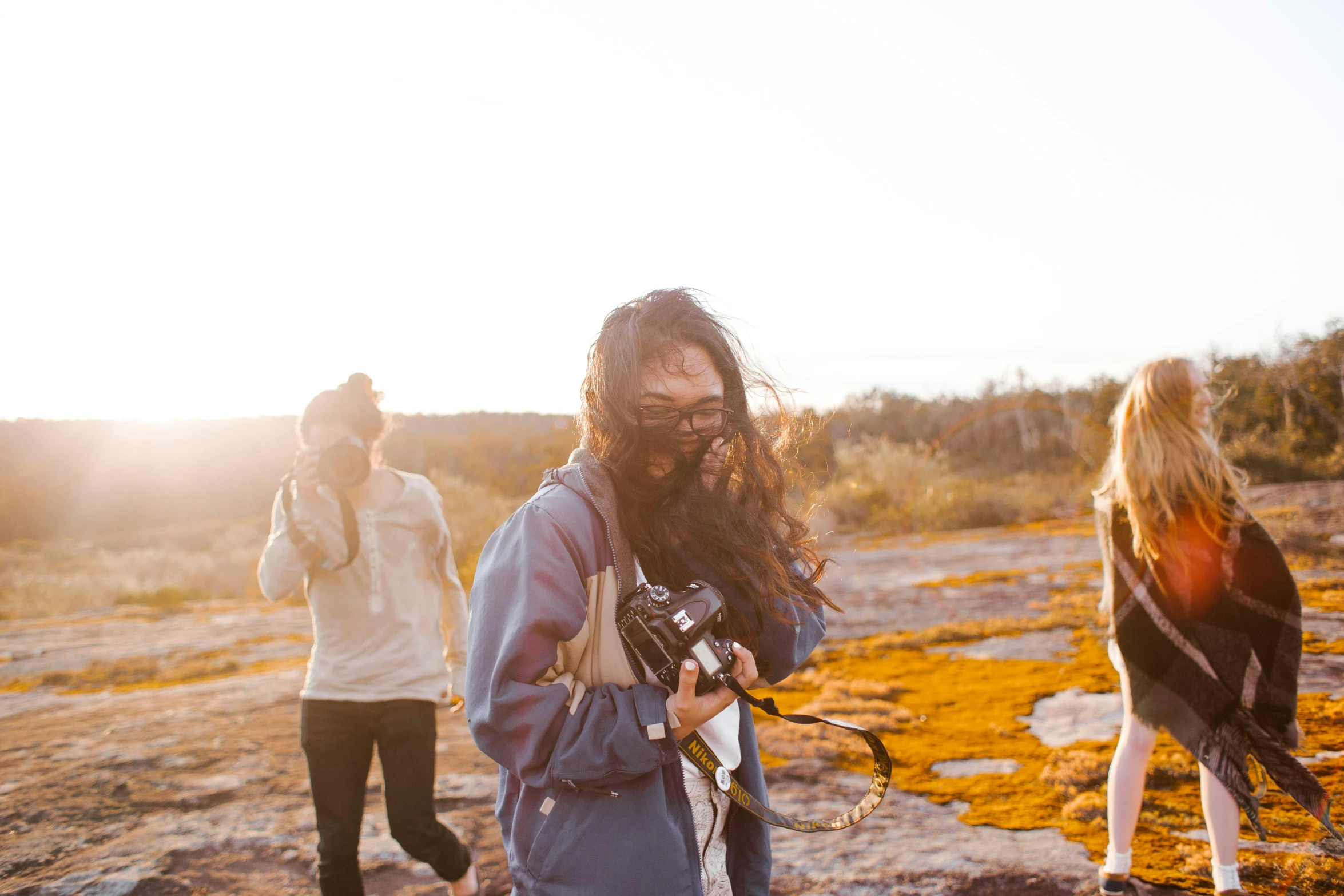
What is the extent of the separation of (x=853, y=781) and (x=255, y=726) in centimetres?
381

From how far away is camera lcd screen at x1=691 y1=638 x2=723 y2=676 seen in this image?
125cm

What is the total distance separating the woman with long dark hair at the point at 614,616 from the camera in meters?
1.22

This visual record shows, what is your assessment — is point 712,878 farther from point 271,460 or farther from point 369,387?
point 271,460

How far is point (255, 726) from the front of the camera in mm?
4938

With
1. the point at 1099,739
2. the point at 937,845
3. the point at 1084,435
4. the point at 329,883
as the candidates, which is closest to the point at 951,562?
the point at 1099,739

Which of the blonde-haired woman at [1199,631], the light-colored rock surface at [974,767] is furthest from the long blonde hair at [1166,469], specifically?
the light-colored rock surface at [974,767]

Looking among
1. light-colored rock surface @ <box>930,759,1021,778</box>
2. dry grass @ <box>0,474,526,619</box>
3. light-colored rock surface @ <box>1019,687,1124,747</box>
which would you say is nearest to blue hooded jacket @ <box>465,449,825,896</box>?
light-colored rock surface @ <box>930,759,1021,778</box>

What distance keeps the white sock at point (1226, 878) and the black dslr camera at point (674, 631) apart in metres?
2.15

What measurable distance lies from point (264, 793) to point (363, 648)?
6.49 ft

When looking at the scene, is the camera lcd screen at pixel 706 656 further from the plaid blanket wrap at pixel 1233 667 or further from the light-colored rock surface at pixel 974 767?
the light-colored rock surface at pixel 974 767

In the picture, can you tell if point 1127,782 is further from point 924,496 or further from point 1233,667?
point 924,496

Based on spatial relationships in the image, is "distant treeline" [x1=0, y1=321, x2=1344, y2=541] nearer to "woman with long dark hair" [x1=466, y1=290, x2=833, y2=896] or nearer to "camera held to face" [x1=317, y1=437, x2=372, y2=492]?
"camera held to face" [x1=317, y1=437, x2=372, y2=492]

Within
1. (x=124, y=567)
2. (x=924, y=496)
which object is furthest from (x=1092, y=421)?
(x=124, y=567)

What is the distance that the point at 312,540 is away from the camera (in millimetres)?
2559
